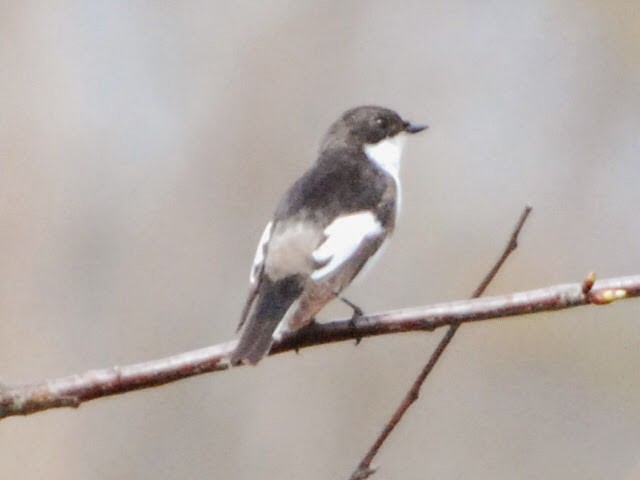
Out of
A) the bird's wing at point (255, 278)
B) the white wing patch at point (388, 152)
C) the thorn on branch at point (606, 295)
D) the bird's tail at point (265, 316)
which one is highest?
the thorn on branch at point (606, 295)

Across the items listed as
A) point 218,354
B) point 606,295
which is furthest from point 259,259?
→ point 606,295

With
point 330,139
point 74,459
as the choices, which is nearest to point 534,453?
point 74,459

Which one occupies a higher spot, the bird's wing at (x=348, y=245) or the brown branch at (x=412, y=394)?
the brown branch at (x=412, y=394)

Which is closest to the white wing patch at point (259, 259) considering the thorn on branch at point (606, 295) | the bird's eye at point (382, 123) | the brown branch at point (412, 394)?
the bird's eye at point (382, 123)

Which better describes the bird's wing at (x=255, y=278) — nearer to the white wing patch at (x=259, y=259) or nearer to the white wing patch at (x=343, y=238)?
the white wing patch at (x=259, y=259)

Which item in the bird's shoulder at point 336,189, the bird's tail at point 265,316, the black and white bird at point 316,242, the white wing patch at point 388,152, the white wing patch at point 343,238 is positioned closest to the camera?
the bird's tail at point 265,316

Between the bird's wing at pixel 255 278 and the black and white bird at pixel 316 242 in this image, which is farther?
the bird's wing at pixel 255 278

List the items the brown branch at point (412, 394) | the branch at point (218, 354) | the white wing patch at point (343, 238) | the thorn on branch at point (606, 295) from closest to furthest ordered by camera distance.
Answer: the brown branch at point (412, 394), the branch at point (218, 354), the thorn on branch at point (606, 295), the white wing patch at point (343, 238)

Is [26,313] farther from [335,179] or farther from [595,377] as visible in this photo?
[335,179]
